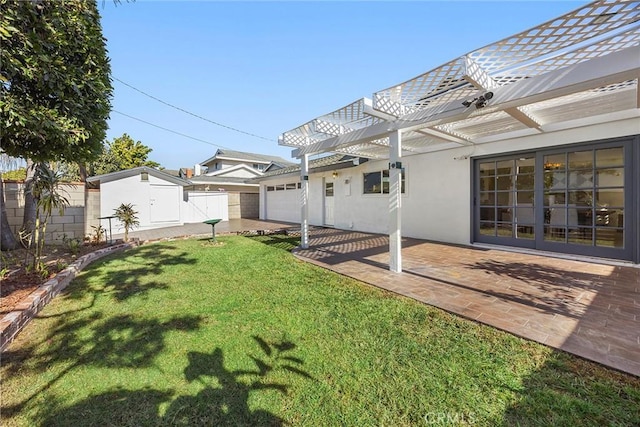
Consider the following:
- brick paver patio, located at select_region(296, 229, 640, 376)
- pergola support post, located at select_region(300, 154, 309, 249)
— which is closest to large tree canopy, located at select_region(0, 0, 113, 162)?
pergola support post, located at select_region(300, 154, 309, 249)

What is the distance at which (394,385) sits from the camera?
2262mm

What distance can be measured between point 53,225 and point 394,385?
35.5 feet

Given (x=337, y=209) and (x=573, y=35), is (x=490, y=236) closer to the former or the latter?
(x=573, y=35)

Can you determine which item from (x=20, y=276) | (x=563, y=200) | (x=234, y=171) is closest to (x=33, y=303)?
(x=20, y=276)

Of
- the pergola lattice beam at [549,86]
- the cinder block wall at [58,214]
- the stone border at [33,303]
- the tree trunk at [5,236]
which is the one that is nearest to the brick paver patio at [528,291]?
the pergola lattice beam at [549,86]

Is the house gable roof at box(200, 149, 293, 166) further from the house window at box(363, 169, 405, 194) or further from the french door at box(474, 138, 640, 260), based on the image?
the french door at box(474, 138, 640, 260)

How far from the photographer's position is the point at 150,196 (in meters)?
14.2

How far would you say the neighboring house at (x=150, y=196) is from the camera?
12797mm

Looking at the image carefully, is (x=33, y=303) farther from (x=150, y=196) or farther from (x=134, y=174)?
(x=150, y=196)

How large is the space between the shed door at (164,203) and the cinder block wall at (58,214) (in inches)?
201

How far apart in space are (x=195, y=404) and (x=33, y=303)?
316 cm

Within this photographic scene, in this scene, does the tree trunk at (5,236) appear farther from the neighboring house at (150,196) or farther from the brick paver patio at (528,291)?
the brick paver patio at (528,291)

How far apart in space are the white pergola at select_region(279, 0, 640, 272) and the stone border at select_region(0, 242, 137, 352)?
547 cm

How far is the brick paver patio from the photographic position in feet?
9.17
